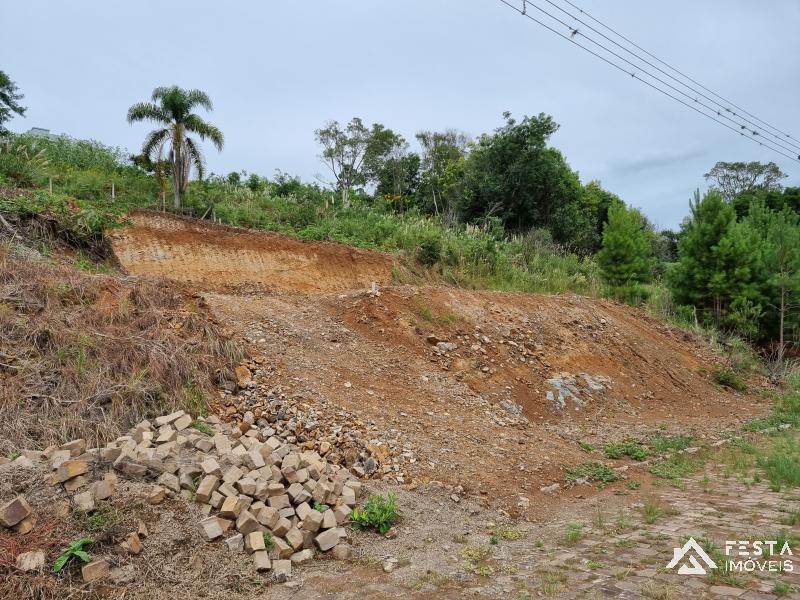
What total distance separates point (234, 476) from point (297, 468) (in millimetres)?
542

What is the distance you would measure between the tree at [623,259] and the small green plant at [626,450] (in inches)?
443

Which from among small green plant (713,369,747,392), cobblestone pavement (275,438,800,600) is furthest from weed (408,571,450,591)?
small green plant (713,369,747,392)

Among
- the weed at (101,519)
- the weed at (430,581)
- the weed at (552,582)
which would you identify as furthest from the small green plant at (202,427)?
the weed at (552,582)

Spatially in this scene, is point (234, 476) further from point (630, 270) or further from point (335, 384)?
point (630, 270)

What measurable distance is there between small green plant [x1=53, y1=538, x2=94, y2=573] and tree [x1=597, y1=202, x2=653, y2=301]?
17103 millimetres

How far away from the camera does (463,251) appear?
16188 mm

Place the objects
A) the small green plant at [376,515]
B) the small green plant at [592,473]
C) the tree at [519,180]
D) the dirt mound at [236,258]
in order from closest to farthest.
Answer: the small green plant at [376,515] < the small green plant at [592,473] < the dirt mound at [236,258] < the tree at [519,180]

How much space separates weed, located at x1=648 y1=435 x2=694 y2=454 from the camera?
7.59m

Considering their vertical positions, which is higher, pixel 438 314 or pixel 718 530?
pixel 438 314

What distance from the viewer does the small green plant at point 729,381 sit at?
13.1m

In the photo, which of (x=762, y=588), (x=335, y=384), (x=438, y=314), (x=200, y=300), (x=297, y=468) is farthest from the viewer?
(x=438, y=314)

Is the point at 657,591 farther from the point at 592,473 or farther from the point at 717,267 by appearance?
the point at 717,267

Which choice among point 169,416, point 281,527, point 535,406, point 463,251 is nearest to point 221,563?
point 281,527

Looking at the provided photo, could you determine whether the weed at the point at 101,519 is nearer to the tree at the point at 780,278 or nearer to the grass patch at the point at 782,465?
the grass patch at the point at 782,465
